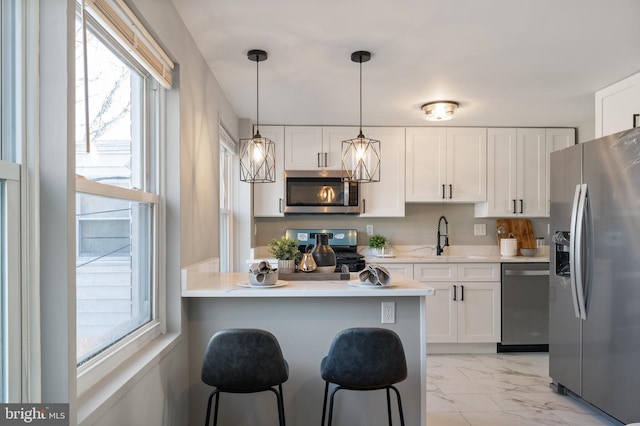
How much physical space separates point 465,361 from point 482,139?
89.7 inches

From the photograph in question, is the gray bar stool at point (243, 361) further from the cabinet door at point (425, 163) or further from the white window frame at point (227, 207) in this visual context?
the cabinet door at point (425, 163)

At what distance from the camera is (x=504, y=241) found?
448cm

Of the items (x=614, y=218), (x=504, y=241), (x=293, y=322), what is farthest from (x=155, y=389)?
(x=504, y=241)

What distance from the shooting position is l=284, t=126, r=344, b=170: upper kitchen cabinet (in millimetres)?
4352

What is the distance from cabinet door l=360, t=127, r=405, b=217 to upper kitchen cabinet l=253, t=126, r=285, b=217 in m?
0.87

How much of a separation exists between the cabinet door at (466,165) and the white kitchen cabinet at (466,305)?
31.0 inches

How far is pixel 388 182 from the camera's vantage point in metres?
4.43

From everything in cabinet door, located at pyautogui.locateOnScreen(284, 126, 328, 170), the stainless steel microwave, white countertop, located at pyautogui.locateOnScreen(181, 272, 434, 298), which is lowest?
white countertop, located at pyautogui.locateOnScreen(181, 272, 434, 298)

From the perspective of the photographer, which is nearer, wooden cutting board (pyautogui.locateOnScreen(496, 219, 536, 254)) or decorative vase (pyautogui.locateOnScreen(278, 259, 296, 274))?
decorative vase (pyautogui.locateOnScreen(278, 259, 296, 274))

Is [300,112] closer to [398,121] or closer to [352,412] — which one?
[398,121]

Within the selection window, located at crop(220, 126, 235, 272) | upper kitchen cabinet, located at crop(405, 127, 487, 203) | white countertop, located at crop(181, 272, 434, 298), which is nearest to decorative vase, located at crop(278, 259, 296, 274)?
white countertop, located at crop(181, 272, 434, 298)

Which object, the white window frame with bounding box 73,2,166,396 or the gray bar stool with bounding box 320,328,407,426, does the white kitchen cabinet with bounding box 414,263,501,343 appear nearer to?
the gray bar stool with bounding box 320,328,407,426

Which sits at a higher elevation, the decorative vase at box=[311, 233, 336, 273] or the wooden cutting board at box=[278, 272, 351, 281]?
the decorative vase at box=[311, 233, 336, 273]

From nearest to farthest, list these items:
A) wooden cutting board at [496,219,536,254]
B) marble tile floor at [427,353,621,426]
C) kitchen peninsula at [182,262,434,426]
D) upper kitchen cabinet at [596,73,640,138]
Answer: kitchen peninsula at [182,262,434,426] < marble tile floor at [427,353,621,426] < upper kitchen cabinet at [596,73,640,138] < wooden cutting board at [496,219,536,254]
